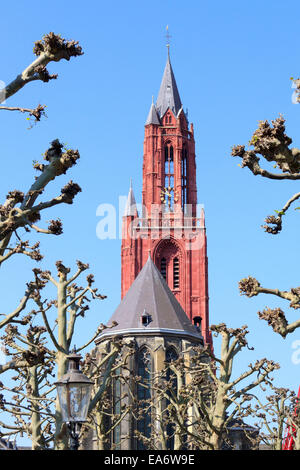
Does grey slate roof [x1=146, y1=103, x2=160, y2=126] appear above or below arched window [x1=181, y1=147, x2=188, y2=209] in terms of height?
above

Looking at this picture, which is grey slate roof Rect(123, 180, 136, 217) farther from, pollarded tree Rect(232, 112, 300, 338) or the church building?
pollarded tree Rect(232, 112, 300, 338)

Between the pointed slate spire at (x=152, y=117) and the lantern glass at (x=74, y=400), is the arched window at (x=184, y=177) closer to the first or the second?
the pointed slate spire at (x=152, y=117)

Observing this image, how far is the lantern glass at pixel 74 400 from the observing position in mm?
10367

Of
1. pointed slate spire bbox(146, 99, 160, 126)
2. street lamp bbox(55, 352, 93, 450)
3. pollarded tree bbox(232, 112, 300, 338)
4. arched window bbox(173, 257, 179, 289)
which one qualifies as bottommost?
street lamp bbox(55, 352, 93, 450)

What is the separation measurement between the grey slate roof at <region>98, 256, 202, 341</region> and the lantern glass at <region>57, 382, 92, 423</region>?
34616 millimetres

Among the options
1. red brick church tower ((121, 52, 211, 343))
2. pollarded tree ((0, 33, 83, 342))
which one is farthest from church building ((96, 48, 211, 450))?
pollarded tree ((0, 33, 83, 342))

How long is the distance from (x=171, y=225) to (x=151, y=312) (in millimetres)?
24216

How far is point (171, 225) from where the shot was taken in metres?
70.4

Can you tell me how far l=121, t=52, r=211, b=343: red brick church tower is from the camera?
6844 centimetres

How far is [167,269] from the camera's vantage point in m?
69.7
